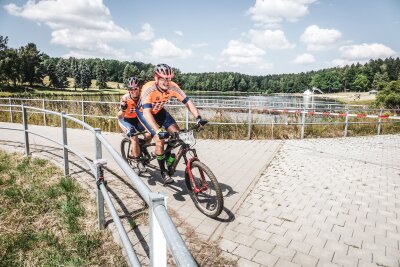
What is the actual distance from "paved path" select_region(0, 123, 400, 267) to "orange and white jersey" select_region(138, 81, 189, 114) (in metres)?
1.56

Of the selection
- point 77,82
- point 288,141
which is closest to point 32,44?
point 77,82

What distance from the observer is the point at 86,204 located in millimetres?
4574

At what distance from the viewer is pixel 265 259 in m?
3.41

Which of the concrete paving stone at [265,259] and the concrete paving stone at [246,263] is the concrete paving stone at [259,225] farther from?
the concrete paving stone at [246,263]

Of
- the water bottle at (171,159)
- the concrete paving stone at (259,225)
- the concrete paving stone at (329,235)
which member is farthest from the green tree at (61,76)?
the concrete paving stone at (329,235)

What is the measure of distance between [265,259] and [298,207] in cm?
181

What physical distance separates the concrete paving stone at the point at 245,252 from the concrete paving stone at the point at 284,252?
230mm

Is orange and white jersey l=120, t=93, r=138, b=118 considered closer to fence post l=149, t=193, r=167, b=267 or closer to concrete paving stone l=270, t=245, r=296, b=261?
concrete paving stone l=270, t=245, r=296, b=261

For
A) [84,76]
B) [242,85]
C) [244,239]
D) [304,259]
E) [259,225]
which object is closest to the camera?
[304,259]

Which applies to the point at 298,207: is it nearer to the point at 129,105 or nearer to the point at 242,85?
the point at 129,105

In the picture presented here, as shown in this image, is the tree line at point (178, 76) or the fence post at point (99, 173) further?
the tree line at point (178, 76)

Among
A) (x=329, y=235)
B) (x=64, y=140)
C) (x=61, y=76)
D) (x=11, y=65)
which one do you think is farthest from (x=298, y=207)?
(x=61, y=76)

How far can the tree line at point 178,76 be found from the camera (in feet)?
292

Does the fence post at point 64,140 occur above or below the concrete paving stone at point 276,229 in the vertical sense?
above
